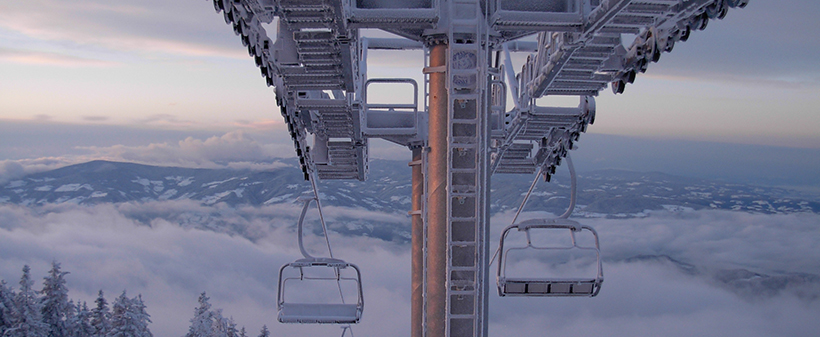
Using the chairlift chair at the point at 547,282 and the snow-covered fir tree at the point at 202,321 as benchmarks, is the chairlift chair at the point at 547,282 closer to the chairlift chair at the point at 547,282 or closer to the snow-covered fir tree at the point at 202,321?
the chairlift chair at the point at 547,282

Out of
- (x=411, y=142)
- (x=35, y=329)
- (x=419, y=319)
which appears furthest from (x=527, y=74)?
(x=35, y=329)

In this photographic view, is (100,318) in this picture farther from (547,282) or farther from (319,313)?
(547,282)

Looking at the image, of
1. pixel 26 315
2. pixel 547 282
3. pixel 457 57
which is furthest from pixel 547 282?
pixel 26 315

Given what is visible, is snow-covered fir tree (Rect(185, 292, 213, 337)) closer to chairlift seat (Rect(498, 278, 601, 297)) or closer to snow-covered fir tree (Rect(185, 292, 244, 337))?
snow-covered fir tree (Rect(185, 292, 244, 337))

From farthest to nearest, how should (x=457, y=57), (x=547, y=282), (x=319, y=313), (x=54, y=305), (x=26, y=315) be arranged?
(x=54, y=305)
(x=26, y=315)
(x=319, y=313)
(x=547, y=282)
(x=457, y=57)

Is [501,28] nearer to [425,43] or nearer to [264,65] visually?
[425,43]
